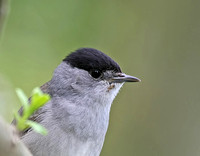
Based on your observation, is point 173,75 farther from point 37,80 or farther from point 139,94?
point 37,80

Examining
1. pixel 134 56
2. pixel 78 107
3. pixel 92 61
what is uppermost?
pixel 92 61

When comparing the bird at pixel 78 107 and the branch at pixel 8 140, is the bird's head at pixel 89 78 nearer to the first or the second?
the bird at pixel 78 107

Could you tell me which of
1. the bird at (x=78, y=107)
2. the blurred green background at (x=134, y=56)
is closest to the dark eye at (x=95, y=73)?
the bird at (x=78, y=107)

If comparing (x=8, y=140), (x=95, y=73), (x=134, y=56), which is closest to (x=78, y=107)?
(x=95, y=73)

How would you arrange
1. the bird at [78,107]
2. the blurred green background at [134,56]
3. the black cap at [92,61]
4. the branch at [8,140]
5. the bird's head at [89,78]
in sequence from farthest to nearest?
the blurred green background at [134,56] → the black cap at [92,61] → the bird's head at [89,78] → the bird at [78,107] → the branch at [8,140]

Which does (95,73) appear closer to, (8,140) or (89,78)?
(89,78)

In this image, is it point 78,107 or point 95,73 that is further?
point 95,73
